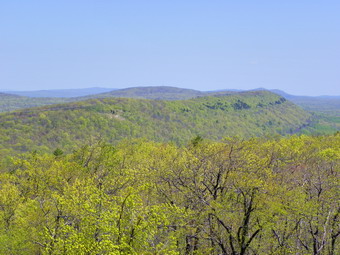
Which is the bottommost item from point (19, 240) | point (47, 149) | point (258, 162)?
point (47, 149)

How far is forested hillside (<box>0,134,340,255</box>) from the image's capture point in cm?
2347

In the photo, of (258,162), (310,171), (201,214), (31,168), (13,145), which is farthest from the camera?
(13,145)

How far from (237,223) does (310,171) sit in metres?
14.1

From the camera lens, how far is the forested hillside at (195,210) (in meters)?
23.5

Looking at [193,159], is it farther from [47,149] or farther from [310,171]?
[47,149]

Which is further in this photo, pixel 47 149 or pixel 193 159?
pixel 47 149

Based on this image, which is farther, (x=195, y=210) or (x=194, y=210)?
(x=194, y=210)

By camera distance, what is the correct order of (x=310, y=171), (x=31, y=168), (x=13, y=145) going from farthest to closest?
1. (x=13, y=145)
2. (x=31, y=168)
3. (x=310, y=171)

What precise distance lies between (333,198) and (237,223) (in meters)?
10.2

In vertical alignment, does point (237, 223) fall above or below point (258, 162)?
below

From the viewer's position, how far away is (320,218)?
29859 mm

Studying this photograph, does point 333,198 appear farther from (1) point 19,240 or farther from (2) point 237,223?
(1) point 19,240

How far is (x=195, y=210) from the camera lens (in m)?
31.5

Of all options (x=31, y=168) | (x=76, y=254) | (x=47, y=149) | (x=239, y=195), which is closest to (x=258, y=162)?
(x=239, y=195)
